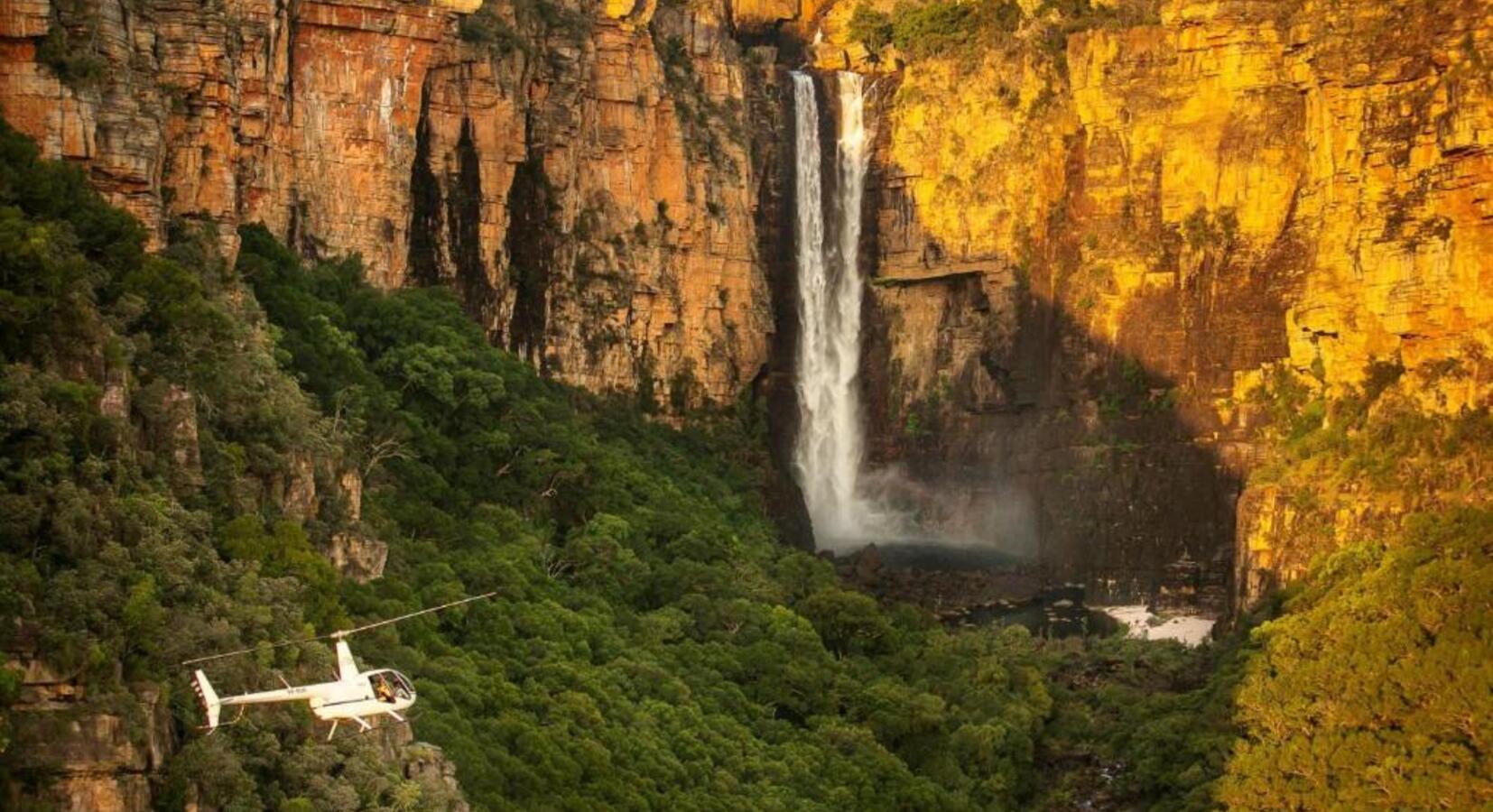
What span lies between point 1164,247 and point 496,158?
2297 centimetres

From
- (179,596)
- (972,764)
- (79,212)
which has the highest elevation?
(79,212)

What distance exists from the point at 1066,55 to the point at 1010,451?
45.0 feet

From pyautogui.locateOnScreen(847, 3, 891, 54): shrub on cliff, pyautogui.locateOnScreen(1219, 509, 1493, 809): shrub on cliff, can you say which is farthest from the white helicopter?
pyautogui.locateOnScreen(847, 3, 891, 54): shrub on cliff

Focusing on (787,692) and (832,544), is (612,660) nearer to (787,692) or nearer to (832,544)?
(787,692)

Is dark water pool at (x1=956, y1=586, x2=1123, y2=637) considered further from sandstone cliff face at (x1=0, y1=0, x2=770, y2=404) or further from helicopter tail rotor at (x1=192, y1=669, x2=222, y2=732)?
helicopter tail rotor at (x1=192, y1=669, x2=222, y2=732)

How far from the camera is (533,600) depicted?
8900 centimetres

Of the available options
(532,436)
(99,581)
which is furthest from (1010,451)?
(99,581)

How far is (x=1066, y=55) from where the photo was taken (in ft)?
385

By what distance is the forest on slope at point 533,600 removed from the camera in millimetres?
63781

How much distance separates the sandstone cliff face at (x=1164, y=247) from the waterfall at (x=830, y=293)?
3.64ft

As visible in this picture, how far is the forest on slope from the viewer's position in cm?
6378

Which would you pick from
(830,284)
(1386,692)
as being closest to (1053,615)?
(830,284)

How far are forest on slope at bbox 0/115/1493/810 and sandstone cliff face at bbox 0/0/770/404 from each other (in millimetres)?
2043

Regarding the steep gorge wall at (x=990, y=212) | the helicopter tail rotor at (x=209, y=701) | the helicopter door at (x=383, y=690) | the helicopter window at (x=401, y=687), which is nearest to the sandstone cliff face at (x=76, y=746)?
the helicopter tail rotor at (x=209, y=701)
